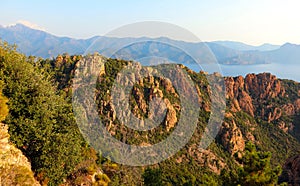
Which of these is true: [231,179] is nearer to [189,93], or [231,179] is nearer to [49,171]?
[49,171]

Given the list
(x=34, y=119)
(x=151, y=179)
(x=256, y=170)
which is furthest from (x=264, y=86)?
(x=34, y=119)

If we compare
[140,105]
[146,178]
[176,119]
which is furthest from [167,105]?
[146,178]

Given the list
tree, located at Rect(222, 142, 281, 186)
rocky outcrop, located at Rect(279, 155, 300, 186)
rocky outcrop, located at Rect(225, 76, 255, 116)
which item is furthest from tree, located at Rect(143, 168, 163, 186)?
rocky outcrop, located at Rect(225, 76, 255, 116)

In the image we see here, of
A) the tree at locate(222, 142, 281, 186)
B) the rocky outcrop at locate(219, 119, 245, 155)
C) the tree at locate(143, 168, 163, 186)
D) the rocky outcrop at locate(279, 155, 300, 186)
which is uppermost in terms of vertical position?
the tree at locate(222, 142, 281, 186)

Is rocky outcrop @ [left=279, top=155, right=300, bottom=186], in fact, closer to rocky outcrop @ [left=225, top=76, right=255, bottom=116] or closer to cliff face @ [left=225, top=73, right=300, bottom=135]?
cliff face @ [left=225, top=73, right=300, bottom=135]

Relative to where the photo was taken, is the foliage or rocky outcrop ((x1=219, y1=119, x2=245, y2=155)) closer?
the foliage

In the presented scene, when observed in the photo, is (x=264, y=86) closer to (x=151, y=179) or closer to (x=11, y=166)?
(x=151, y=179)

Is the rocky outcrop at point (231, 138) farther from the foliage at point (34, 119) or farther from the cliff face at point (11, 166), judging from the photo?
the cliff face at point (11, 166)
